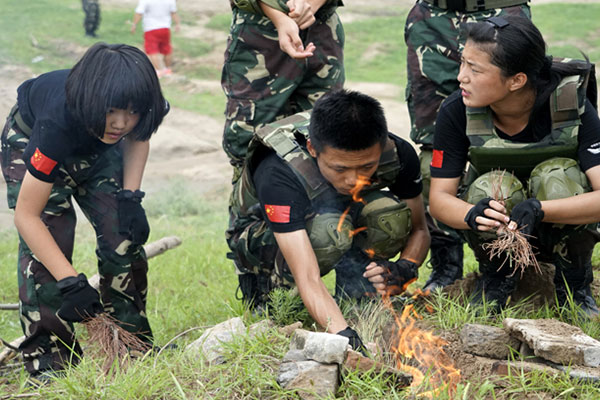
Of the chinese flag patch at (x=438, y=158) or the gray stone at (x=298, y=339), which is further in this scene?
the chinese flag patch at (x=438, y=158)

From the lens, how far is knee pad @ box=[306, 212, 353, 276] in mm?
3840

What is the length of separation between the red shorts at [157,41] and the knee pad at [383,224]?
1118 cm

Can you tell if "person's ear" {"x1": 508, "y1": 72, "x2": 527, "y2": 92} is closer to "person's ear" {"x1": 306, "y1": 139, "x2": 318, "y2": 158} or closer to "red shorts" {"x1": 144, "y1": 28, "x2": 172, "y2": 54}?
"person's ear" {"x1": 306, "y1": 139, "x2": 318, "y2": 158}

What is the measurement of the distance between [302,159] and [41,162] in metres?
1.21

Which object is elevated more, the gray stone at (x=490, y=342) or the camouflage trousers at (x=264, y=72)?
the camouflage trousers at (x=264, y=72)

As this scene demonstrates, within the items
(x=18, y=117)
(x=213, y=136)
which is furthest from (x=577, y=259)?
(x=213, y=136)

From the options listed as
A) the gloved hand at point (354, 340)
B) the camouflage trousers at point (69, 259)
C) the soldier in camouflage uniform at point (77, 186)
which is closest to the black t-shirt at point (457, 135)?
the gloved hand at point (354, 340)

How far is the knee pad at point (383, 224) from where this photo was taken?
3.97 meters

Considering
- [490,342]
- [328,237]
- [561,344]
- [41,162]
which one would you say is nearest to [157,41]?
[41,162]

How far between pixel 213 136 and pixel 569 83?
920 centimetres

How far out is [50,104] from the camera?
3.75 meters

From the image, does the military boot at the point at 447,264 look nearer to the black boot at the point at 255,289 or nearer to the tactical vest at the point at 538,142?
the tactical vest at the point at 538,142

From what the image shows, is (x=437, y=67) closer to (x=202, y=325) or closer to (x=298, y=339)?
(x=298, y=339)

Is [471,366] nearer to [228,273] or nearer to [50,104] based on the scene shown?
[50,104]
